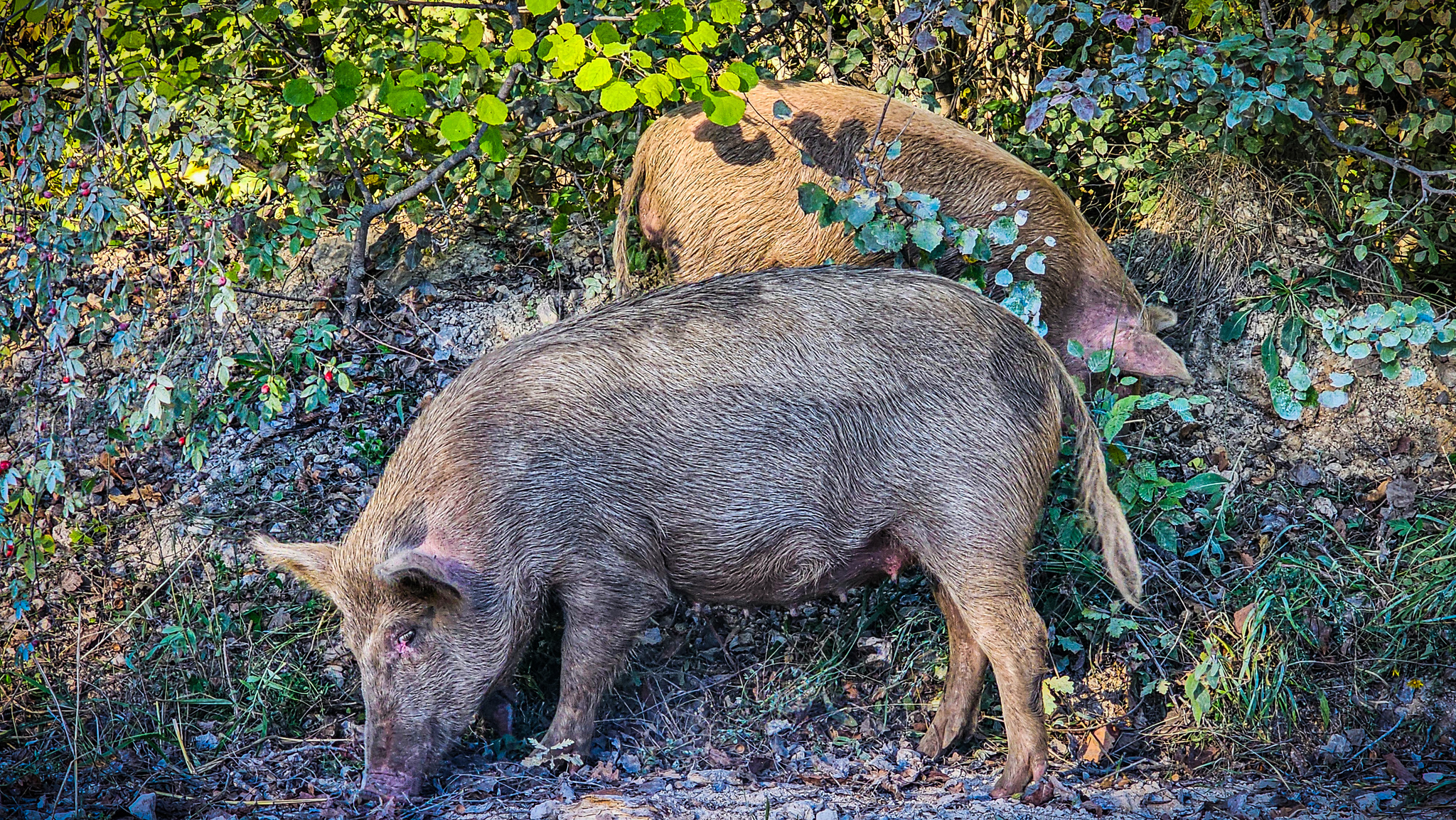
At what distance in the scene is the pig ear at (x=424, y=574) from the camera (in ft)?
12.1

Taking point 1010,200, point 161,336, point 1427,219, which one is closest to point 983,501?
point 1010,200

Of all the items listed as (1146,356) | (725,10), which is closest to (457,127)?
(725,10)

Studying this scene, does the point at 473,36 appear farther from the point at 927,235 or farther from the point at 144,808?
the point at 144,808

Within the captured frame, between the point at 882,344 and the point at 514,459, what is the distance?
1.26 meters

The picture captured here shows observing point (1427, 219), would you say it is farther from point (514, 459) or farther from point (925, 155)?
point (514, 459)

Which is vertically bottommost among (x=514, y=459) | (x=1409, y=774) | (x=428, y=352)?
(x=1409, y=774)

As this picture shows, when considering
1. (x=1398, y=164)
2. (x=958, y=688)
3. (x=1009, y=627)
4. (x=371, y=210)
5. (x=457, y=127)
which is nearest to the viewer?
(x=1009, y=627)

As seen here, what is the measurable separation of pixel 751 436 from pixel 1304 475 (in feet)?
8.80

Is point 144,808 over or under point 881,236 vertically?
under

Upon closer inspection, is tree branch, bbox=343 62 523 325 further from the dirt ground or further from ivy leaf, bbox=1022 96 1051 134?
ivy leaf, bbox=1022 96 1051 134

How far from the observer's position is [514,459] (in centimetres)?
393

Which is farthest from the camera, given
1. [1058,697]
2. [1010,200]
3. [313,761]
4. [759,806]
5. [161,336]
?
[161,336]

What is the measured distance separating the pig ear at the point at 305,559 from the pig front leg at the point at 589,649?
0.81 metres

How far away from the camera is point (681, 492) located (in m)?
4.02
